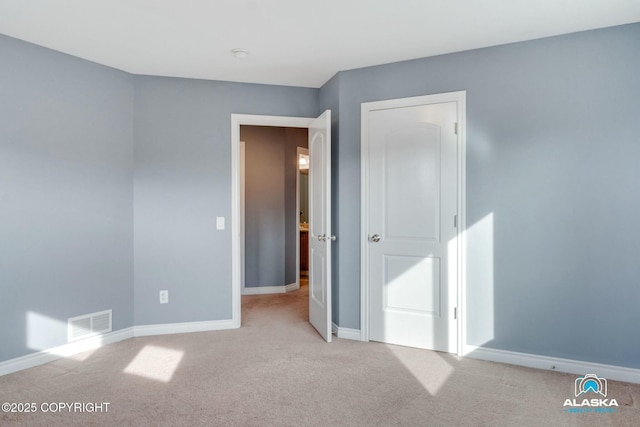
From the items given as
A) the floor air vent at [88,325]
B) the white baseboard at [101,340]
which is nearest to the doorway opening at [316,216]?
the white baseboard at [101,340]

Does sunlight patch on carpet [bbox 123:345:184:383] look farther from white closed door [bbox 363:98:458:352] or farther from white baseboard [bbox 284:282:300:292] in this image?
white baseboard [bbox 284:282:300:292]

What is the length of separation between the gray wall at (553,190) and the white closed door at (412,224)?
6.6 inches

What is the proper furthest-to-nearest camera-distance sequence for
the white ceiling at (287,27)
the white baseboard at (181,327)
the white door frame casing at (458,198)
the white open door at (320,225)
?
1. the white baseboard at (181,327)
2. the white open door at (320,225)
3. the white door frame casing at (458,198)
4. the white ceiling at (287,27)

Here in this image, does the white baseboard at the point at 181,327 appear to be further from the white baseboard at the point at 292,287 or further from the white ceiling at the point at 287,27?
the white ceiling at the point at 287,27

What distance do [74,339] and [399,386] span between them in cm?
268

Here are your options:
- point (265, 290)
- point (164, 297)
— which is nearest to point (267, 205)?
point (265, 290)

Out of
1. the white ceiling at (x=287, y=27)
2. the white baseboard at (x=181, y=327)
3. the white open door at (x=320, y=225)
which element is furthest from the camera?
the white baseboard at (x=181, y=327)

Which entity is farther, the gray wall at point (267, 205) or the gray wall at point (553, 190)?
the gray wall at point (267, 205)

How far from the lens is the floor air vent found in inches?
124

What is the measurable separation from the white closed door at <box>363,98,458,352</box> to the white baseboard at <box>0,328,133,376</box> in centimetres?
233

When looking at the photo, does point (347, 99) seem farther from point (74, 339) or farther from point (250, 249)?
point (74, 339)

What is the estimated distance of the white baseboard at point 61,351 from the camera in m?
2.79

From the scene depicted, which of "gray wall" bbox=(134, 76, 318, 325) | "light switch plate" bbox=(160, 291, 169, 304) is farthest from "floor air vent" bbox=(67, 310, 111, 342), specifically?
"light switch plate" bbox=(160, 291, 169, 304)

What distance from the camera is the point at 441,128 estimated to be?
314 centimetres
